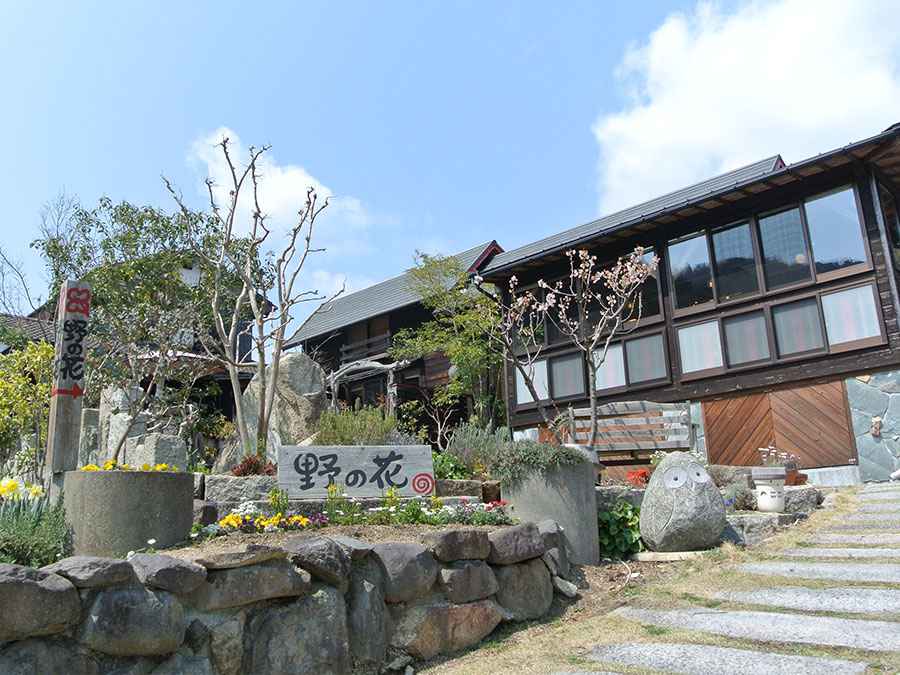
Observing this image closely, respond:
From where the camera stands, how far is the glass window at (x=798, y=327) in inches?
543

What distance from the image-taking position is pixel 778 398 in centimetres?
1406

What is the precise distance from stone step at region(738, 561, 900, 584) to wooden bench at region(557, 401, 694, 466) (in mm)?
8028

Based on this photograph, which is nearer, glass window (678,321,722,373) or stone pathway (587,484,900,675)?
stone pathway (587,484,900,675)

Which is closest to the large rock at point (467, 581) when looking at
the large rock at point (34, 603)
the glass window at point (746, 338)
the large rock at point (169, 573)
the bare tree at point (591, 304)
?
the large rock at point (169, 573)

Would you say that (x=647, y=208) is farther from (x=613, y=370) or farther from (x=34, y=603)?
(x=34, y=603)

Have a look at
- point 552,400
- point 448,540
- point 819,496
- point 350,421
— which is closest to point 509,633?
point 448,540

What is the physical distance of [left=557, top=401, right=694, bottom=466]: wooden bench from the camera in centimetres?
1452

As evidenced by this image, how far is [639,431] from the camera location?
14.6 m

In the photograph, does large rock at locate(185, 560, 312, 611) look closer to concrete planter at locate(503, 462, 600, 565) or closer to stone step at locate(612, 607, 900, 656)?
stone step at locate(612, 607, 900, 656)

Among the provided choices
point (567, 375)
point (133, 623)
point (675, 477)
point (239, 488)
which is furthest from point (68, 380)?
point (567, 375)

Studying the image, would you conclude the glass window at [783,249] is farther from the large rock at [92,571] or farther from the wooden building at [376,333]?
the large rock at [92,571]

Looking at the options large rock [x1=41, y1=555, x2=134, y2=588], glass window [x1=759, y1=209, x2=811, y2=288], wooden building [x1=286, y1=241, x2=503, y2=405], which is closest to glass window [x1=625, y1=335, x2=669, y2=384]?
glass window [x1=759, y1=209, x2=811, y2=288]

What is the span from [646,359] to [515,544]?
1148 cm

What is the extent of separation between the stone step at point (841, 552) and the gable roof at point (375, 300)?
632 inches
